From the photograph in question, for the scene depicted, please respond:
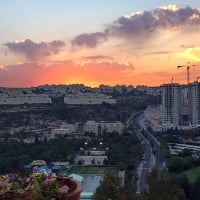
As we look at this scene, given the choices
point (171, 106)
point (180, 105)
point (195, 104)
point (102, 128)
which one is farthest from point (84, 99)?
point (102, 128)

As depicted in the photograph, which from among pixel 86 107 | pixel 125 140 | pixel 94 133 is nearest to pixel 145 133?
pixel 94 133

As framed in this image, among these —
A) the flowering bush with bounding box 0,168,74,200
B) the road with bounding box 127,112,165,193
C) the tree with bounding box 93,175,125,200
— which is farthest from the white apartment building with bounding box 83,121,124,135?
the flowering bush with bounding box 0,168,74,200

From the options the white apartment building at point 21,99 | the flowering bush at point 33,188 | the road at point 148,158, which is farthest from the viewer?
the white apartment building at point 21,99

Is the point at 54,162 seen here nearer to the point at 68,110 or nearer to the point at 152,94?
the point at 68,110

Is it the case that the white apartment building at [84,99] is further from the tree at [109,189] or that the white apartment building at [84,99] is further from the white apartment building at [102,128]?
the tree at [109,189]

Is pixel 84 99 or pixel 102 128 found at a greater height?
pixel 84 99

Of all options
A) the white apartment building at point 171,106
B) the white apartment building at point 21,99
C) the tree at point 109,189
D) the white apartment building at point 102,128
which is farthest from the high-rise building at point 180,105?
the tree at point 109,189

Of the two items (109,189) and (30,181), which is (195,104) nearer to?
(109,189)
